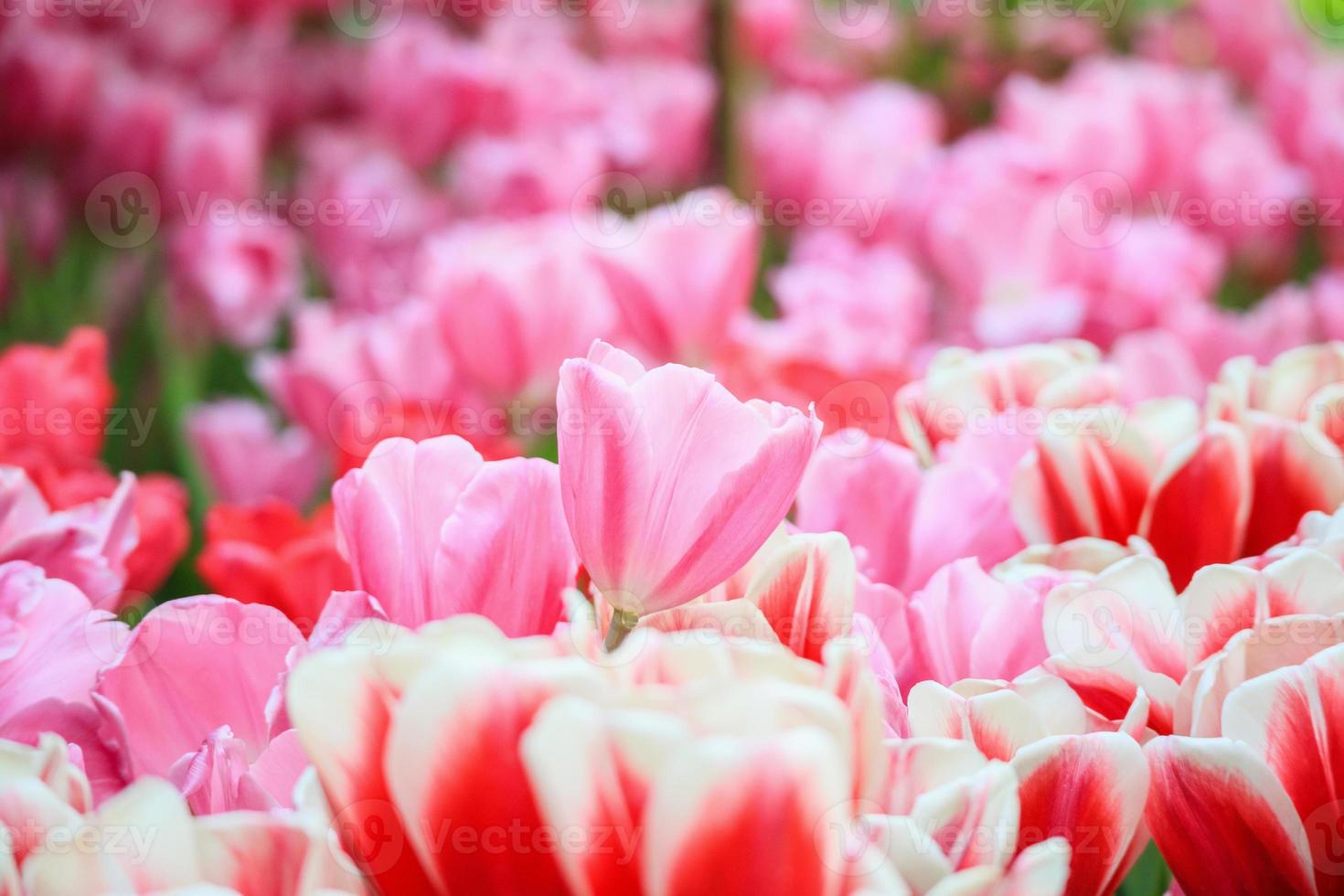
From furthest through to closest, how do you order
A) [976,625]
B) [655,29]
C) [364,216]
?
[655,29]
[364,216]
[976,625]

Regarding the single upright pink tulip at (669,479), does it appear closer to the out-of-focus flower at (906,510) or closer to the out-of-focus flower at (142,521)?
the out-of-focus flower at (906,510)

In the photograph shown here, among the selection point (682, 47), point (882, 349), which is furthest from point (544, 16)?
point (882, 349)

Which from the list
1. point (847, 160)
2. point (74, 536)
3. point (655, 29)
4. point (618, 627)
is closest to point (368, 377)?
point (74, 536)

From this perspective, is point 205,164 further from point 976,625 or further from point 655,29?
point 976,625

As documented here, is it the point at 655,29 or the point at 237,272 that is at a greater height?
the point at 655,29

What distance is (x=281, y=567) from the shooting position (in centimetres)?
47

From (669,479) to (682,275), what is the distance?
419 millimetres

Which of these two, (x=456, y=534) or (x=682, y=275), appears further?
(x=682, y=275)

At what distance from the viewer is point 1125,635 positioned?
1.16 feet

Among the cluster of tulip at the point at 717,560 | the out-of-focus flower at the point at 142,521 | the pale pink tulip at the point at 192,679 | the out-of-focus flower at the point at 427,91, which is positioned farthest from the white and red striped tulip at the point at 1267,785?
the out-of-focus flower at the point at 427,91

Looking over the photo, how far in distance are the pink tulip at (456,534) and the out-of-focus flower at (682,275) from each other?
38cm

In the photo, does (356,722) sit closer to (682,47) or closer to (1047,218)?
(1047,218)

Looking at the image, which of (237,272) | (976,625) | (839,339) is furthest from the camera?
(237,272)

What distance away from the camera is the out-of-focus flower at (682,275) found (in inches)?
28.9
